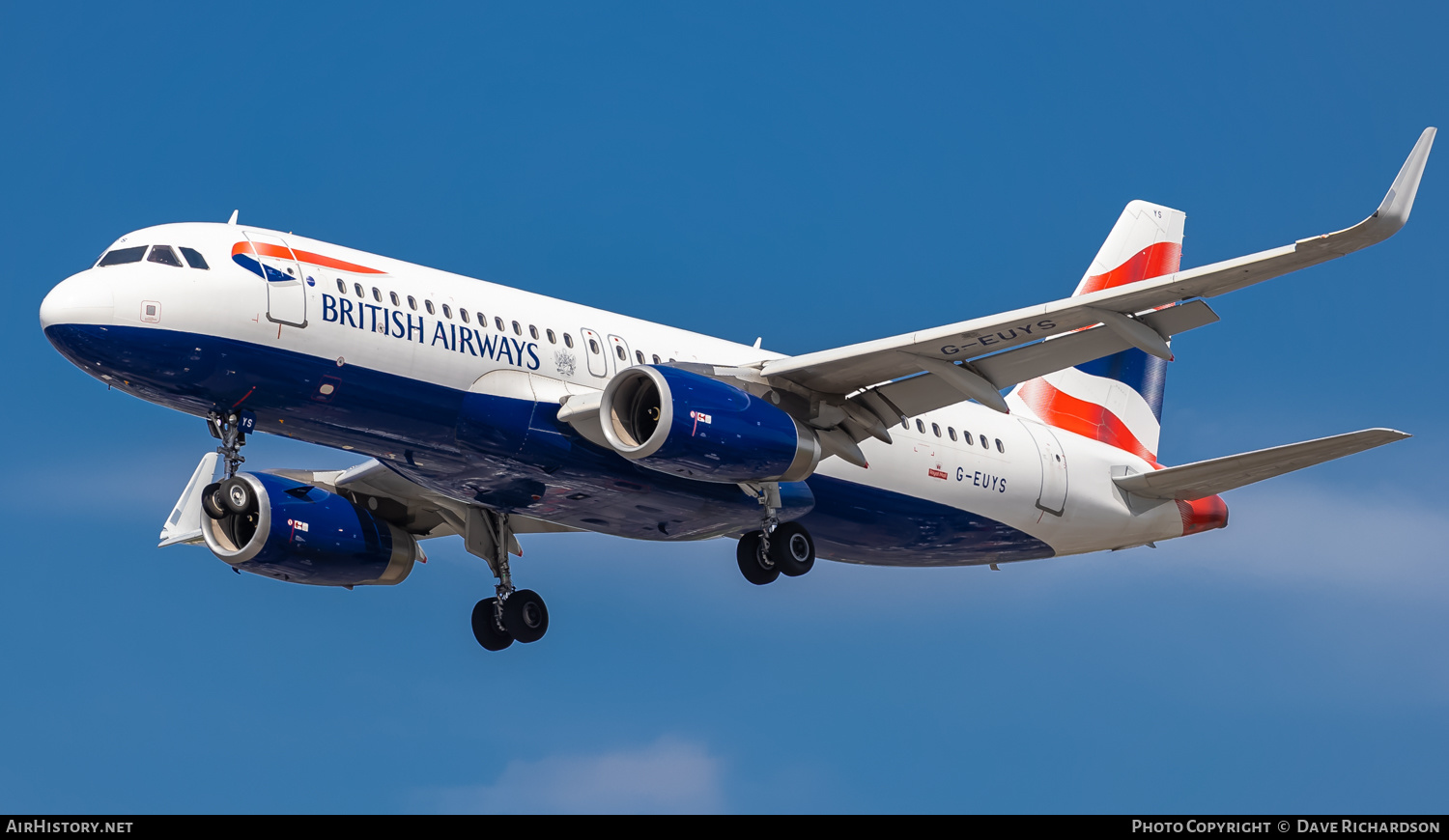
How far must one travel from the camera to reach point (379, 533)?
126 ft

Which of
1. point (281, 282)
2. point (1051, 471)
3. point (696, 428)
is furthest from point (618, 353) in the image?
point (1051, 471)

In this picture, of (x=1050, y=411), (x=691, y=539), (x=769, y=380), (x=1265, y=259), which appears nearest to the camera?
(x=1265, y=259)

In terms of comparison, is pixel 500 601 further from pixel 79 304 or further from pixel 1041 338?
pixel 1041 338

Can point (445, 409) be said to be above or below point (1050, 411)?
below

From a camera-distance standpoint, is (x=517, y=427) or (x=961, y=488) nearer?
(x=517, y=427)

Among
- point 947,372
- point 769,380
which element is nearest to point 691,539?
point 769,380

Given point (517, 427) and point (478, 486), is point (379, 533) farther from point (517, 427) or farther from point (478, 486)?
point (517, 427)

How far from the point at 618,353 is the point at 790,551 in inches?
196

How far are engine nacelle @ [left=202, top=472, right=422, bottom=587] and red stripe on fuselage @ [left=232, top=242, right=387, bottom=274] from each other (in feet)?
19.9

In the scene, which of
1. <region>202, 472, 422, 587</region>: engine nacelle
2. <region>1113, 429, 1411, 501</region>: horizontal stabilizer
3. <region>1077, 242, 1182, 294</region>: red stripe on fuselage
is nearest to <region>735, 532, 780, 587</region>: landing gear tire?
<region>202, 472, 422, 587</region>: engine nacelle

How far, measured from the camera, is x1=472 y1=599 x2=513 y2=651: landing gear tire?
3828 cm

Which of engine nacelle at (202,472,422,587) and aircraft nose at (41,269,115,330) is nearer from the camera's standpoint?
aircraft nose at (41,269,115,330)

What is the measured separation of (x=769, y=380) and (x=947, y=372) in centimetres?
335

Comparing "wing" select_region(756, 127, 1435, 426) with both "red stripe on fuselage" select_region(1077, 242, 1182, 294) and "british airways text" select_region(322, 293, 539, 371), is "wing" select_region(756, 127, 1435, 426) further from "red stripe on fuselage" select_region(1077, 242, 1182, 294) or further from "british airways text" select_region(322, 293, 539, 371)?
"red stripe on fuselage" select_region(1077, 242, 1182, 294)
